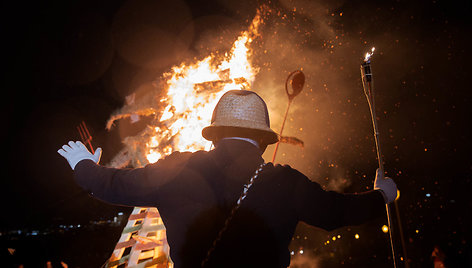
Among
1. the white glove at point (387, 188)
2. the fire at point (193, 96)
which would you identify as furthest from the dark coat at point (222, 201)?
the fire at point (193, 96)

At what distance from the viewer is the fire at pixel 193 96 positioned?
5.80 m

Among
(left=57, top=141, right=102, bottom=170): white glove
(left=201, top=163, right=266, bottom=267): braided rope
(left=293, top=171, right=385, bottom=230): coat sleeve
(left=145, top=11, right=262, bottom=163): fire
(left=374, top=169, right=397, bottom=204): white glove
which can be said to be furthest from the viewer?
(left=145, top=11, right=262, bottom=163): fire

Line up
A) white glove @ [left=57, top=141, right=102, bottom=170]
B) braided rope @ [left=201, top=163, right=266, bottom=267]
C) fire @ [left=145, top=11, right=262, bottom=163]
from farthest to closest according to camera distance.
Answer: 1. fire @ [left=145, top=11, right=262, bottom=163]
2. white glove @ [left=57, top=141, right=102, bottom=170]
3. braided rope @ [left=201, top=163, right=266, bottom=267]

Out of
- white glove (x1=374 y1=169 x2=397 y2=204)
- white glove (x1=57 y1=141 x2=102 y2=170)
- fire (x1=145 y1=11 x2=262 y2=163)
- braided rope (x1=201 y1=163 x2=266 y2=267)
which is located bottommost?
braided rope (x1=201 y1=163 x2=266 y2=267)

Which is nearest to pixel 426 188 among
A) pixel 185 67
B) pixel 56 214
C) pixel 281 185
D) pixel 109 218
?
pixel 185 67

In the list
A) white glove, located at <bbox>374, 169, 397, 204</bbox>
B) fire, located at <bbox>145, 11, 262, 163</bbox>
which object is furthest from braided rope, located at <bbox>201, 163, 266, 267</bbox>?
fire, located at <bbox>145, 11, 262, 163</bbox>

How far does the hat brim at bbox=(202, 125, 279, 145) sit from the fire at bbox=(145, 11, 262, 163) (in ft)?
12.6

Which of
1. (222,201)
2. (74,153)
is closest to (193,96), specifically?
(74,153)

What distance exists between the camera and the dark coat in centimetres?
150

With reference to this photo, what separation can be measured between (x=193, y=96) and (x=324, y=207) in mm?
5093

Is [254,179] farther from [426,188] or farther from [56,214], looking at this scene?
[56,214]

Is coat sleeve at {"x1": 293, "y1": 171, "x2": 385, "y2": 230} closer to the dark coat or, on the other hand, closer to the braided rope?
the dark coat

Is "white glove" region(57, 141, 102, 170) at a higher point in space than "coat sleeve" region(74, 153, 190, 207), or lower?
higher

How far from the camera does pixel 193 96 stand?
6.14m
